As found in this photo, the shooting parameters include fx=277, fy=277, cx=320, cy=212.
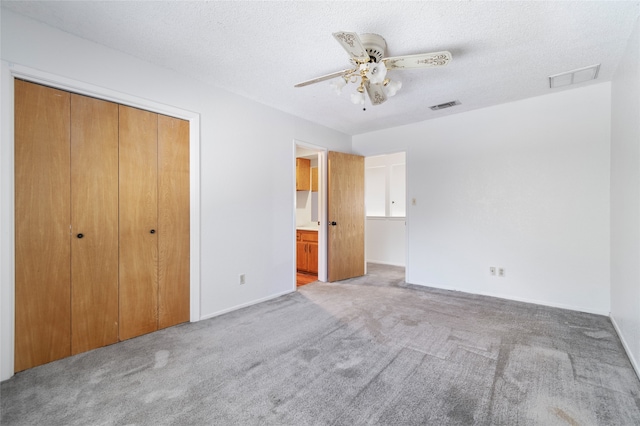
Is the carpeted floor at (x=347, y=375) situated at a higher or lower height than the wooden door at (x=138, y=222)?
lower

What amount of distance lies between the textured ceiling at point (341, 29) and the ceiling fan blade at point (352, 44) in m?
0.24

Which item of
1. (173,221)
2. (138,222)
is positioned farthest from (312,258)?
(138,222)

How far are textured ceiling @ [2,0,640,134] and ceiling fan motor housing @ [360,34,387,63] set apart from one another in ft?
0.17

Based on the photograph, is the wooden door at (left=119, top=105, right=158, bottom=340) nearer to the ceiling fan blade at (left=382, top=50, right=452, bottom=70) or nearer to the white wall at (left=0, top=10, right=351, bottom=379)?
the white wall at (left=0, top=10, right=351, bottom=379)

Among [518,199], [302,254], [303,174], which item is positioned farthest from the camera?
[303,174]

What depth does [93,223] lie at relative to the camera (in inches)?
89.9

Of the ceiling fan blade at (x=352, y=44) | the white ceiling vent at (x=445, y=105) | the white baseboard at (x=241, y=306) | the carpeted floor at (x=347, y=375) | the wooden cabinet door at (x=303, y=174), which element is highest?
the white ceiling vent at (x=445, y=105)

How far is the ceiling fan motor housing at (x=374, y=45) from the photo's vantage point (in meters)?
2.08

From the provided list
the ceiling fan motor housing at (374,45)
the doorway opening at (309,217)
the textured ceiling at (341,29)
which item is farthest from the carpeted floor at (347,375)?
the textured ceiling at (341,29)

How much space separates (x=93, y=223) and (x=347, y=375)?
2337mm

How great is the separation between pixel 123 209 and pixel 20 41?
4.31ft

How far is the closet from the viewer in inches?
78.4

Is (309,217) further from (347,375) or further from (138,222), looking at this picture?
(347,375)

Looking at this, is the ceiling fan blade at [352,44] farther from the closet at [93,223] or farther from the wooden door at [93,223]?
the wooden door at [93,223]
